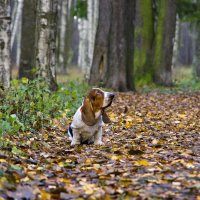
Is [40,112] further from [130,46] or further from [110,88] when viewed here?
[130,46]

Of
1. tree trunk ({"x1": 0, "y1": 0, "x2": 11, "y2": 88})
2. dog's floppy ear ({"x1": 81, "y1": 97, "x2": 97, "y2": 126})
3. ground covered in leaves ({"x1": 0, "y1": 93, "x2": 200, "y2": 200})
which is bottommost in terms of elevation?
ground covered in leaves ({"x1": 0, "y1": 93, "x2": 200, "y2": 200})

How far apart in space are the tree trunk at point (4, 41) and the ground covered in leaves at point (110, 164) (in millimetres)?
1380

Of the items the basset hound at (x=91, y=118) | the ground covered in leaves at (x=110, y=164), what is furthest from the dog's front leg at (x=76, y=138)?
the ground covered in leaves at (x=110, y=164)

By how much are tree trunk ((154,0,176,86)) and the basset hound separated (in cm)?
1338

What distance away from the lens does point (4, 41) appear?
9508mm

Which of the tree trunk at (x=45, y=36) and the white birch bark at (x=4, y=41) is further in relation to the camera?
the tree trunk at (x=45, y=36)

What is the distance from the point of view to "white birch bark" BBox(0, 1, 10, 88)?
372 inches

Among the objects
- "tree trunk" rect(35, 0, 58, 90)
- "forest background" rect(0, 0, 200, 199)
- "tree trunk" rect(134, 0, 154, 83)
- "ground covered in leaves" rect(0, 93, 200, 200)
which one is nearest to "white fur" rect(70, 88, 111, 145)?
"ground covered in leaves" rect(0, 93, 200, 200)

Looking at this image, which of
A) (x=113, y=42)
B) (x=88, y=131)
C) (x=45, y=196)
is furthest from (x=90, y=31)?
(x=45, y=196)

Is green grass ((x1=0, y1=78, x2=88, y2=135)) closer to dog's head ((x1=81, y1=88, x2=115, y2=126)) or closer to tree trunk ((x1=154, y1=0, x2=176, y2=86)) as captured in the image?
dog's head ((x1=81, y1=88, x2=115, y2=126))

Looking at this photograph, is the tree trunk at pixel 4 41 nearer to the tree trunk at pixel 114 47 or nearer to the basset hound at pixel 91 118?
the basset hound at pixel 91 118

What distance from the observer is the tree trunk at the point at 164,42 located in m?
20.8

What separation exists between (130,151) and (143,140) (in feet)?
4.34

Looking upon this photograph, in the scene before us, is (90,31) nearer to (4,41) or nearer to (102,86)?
(102,86)
